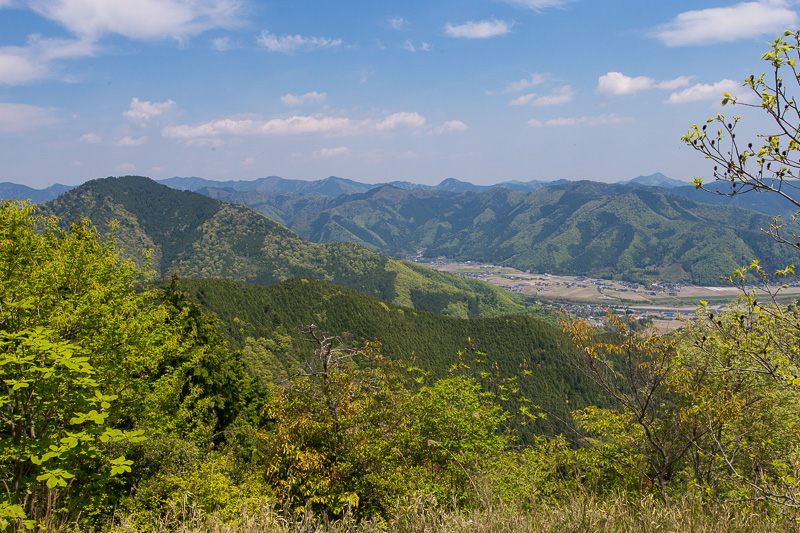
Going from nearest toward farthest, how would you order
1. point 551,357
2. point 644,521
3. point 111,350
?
point 644,521 → point 111,350 → point 551,357

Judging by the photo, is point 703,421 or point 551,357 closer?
point 703,421

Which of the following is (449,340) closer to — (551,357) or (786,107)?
(551,357)

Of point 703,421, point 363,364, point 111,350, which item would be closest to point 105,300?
point 111,350

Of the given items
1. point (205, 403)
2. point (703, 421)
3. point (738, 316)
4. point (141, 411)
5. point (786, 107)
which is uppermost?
point (786, 107)

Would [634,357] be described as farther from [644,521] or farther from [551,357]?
[551,357]

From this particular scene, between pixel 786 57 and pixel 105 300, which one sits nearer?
pixel 786 57

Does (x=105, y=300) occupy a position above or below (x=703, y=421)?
above

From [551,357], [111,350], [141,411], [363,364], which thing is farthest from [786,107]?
[551,357]

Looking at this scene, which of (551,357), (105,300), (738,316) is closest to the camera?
(738,316)

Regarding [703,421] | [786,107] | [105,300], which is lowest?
[703,421]
